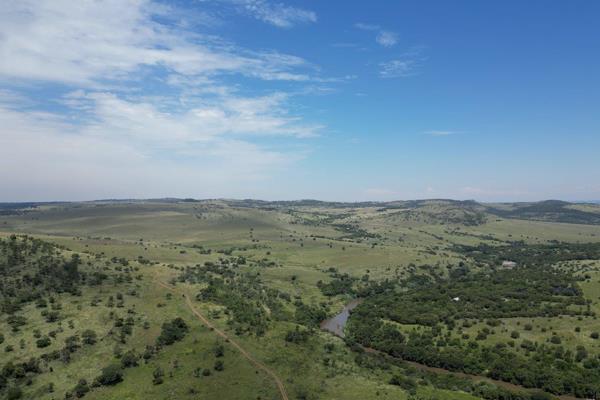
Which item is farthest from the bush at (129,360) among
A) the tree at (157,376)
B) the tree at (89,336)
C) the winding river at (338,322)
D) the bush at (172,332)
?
the winding river at (338,322)

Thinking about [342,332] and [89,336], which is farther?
[342,332]

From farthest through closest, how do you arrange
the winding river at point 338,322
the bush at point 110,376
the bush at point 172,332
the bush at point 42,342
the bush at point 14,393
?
the winding river at point 338,322 < the bush at point 172,332 < the bush at point 42,342 < the bush at point 110,376 < the bush at point 14,393

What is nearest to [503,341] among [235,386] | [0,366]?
[235,386]

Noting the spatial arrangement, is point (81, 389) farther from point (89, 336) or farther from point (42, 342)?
point (42, 342)

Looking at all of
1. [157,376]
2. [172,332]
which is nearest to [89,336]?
[172,332]

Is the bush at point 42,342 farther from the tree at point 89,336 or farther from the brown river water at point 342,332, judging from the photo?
the brown river water at point 342,332

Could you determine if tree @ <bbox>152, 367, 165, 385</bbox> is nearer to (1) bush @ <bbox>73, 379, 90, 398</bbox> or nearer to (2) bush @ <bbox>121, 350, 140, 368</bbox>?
(2) bush @ <bbox>121, 350, 140, 368</bbox>

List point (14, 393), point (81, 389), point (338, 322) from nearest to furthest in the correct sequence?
1. point (14, 393)
2. point (81, 389)
3. point (338, 322)

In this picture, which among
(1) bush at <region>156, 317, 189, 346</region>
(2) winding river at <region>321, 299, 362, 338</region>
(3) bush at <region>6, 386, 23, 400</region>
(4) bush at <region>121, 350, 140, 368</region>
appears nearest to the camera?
(3) bush at <region>6, 386, 23, 400</region>

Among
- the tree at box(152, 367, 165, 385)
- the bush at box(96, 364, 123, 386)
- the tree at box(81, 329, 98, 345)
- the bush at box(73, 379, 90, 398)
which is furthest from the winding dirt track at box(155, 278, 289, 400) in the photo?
the bush at box(73, 379, 90, 398)

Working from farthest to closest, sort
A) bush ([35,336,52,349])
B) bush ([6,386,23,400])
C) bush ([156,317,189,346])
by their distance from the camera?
1. bush ([156,317,189,346])
2. bush ([35,336,52,349])
3. bush ([6,386,23,400])

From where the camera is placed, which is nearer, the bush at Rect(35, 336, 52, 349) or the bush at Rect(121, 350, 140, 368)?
the bush at Rect(121, 350, 140, 368)
